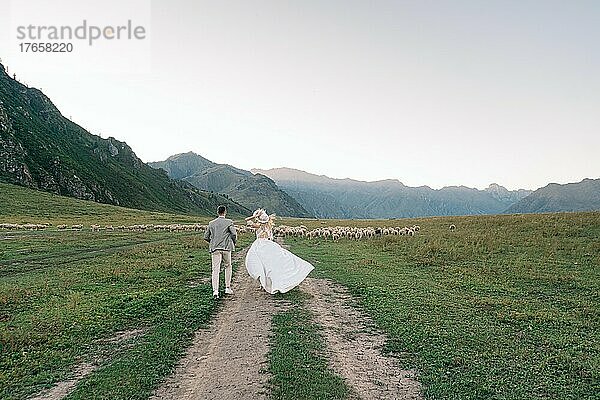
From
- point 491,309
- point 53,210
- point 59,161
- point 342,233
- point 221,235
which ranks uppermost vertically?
point 59,161

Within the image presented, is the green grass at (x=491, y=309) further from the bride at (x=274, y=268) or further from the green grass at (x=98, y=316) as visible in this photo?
the green grass at (x=98, y=316)

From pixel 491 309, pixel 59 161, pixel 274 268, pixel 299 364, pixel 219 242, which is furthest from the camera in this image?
pixel 59 161

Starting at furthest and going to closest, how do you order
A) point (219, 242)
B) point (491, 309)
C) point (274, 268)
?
point (274, 268), point (219, 242), point (491, 309)

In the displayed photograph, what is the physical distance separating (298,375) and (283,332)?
8.85 feet

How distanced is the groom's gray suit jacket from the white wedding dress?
54.5 inches

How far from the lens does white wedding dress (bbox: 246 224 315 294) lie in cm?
1479

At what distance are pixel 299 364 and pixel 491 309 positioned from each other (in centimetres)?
708

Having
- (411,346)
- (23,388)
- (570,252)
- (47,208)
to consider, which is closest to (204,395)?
(23,388)

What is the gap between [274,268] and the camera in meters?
15.1

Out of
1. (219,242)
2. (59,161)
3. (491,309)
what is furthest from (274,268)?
(59,161)

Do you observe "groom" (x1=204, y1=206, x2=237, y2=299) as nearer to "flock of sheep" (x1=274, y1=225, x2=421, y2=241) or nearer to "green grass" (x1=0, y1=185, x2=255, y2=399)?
"green grass" (x1=0, y1=185, x2=255, y2=399)

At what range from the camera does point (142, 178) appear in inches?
7776

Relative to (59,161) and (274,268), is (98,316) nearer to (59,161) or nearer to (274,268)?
(274,268)

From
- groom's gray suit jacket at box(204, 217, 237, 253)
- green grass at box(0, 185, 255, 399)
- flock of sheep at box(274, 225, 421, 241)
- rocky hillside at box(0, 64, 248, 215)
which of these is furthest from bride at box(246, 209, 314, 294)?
rocky hillside at box(0, 64, 248, 215)
